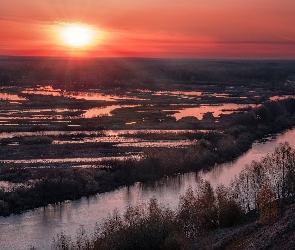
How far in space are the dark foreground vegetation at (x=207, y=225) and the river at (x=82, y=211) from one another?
3.81 ft

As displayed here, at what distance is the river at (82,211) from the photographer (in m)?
20.6

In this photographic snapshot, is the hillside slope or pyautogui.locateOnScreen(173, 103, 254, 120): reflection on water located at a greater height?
pyautogui.locateOnScreen(173, 103, 254, 120): reflection on water

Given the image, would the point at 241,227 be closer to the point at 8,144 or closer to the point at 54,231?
the point at 54,231

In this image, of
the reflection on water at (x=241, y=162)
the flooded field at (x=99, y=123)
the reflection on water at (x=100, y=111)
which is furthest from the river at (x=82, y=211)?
the reflection on water at (x=100, y=111)

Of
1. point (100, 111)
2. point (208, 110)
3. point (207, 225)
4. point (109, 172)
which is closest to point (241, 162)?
point (109, 172)

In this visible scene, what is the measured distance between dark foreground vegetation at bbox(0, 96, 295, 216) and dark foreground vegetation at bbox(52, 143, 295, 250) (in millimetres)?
4262

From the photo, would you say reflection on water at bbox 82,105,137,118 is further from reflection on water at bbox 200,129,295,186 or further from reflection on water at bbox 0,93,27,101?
reflection on water at bbox 200,129,295,186

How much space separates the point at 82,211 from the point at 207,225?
6.66 metres

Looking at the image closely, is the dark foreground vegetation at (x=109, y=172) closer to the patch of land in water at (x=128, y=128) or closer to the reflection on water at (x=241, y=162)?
the patch of land in water at (x=128, y=128)

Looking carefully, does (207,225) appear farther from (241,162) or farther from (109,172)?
(241,162)

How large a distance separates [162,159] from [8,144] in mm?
13475

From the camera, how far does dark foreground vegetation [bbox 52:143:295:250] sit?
53.9 ft

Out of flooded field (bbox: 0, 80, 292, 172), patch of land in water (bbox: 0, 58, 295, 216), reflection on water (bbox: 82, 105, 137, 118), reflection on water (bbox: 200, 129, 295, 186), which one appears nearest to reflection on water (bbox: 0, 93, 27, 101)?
flooded field (bbox: 0, 80, 292, 172)

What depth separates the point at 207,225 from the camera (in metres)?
20.4
